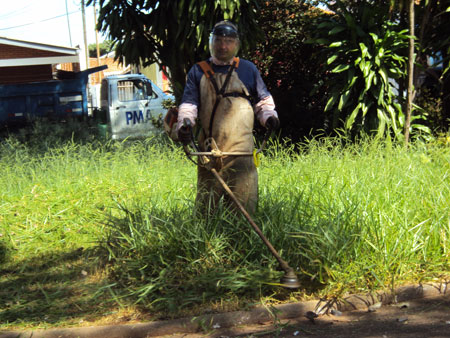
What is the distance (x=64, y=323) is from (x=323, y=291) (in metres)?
1.87

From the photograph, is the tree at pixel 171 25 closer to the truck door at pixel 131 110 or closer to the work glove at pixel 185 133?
the work glove at pixel 185 133

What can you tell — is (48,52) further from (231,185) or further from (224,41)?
(231,185)

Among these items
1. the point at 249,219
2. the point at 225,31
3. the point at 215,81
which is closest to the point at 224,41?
the point at 225,31

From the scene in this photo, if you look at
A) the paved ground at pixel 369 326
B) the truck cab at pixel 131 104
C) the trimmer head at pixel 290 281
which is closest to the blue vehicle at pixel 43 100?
the truck cab at pixel 131 104

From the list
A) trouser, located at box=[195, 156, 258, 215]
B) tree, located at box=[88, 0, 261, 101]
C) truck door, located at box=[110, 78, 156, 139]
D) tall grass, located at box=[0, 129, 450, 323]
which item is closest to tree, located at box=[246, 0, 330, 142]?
tree, located at box=[88, 0, 261, 101]

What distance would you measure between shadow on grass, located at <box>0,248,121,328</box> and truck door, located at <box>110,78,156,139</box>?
8.91 meters

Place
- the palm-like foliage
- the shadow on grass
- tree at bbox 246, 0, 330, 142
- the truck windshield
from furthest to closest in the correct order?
the truck windshield
tree at bbox 246, 0, 330, 142
the palm-like foliage
the shadow on grass

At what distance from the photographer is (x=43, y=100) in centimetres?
1373

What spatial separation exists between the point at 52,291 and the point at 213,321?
153 centimetres

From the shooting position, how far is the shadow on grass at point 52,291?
394cm

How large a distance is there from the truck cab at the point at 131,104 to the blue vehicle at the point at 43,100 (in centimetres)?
74

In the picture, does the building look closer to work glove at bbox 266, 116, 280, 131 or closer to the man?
the man

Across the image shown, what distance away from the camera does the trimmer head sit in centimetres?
374

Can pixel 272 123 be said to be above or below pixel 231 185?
above
